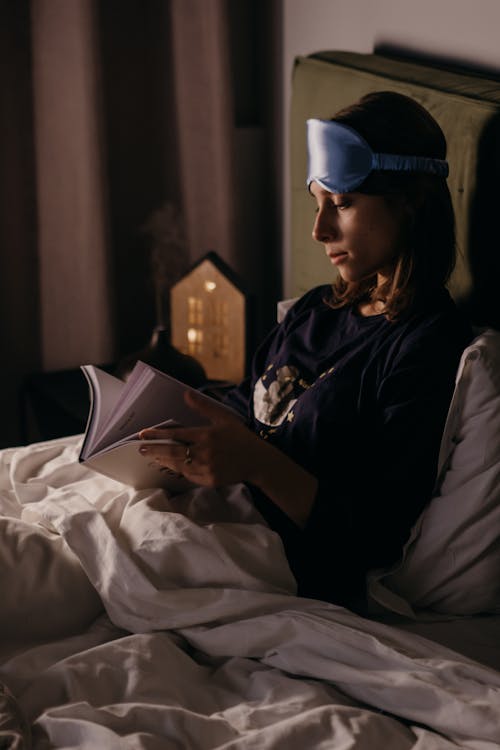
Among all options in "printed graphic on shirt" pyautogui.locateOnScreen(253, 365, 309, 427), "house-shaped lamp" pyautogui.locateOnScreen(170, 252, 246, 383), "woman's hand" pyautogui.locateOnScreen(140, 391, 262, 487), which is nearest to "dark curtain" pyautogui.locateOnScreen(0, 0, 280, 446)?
"house-shaped lamp" pyautogui.locateOnScreen(170, 252, 246, 383)

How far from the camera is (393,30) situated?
195cm

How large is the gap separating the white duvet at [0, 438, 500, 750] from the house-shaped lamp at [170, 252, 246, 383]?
0.87 meters

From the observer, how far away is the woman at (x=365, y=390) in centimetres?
129

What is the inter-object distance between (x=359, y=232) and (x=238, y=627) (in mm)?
586

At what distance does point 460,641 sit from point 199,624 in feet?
1.18

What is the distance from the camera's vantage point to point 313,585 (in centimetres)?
137

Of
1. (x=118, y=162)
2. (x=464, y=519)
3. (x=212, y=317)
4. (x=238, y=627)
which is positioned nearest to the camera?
(x=238, y=627)

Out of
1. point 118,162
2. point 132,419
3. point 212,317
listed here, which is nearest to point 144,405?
point 132,419

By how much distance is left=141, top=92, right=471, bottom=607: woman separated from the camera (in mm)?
1290

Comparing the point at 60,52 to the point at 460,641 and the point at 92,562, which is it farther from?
the point at 460,641

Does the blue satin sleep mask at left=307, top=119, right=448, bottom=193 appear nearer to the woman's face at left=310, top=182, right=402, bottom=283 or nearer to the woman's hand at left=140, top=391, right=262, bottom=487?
the woman's face at left=310, top=182, right=402, bottom=283

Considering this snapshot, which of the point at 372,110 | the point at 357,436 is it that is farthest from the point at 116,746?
the point at 372,110

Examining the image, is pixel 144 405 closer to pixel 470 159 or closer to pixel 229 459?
pixel 229 459

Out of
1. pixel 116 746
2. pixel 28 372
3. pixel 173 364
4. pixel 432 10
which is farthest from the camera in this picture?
pixel 28 372
